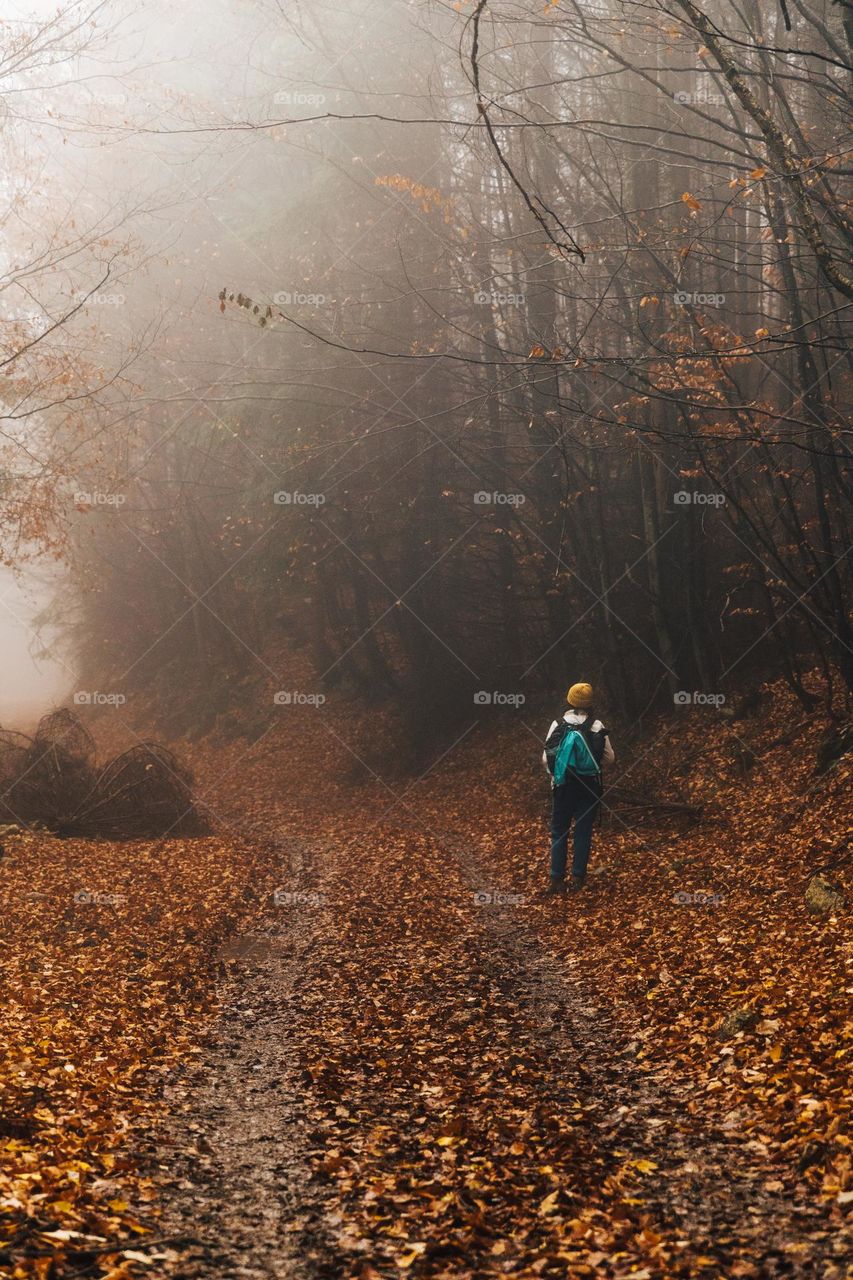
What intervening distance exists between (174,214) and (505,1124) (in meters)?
24.0

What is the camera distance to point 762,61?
28.2ft

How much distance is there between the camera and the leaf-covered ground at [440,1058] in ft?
13.1

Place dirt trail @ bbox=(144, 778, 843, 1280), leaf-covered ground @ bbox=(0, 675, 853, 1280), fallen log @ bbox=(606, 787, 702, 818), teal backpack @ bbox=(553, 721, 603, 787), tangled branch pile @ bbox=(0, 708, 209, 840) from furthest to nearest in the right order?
1. tangled branch pile @ bbox=(0, 708, 209, 840)
2. fallen log @ bbox=(606, 787, 702, 818)
3. teal backpack @ bbox=(553, 721, 603, 787)
4. leaf-covered ground @ bbox=(0, 675, 853, 1280)
5. dirt trail @ bbox=(144, 778, 843, 1280)

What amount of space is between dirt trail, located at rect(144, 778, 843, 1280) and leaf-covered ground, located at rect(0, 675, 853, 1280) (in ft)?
0.06

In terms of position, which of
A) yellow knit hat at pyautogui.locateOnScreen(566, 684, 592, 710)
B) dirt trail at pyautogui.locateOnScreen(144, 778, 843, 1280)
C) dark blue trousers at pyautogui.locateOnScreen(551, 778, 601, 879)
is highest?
yellow knit hat at pyautogui.locateOnScreen(566, 684, 592, 710)

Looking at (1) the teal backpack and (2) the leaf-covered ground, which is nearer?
(2) the leaf-covered ground

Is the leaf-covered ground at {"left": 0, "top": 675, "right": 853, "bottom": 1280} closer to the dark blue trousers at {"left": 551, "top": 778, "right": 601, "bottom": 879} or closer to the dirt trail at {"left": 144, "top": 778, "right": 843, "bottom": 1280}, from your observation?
the dirt trail at {"left": 144, "top": 778, "right": 843, "bottom": 1280}

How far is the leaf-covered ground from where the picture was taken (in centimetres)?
398

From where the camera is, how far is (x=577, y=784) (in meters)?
10.7

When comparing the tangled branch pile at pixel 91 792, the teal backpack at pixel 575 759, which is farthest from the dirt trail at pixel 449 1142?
the tangled branch pile at pixel 91 792

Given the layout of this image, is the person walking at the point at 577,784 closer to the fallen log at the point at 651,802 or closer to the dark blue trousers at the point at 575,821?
the dark blue trousers at the point at 575,821

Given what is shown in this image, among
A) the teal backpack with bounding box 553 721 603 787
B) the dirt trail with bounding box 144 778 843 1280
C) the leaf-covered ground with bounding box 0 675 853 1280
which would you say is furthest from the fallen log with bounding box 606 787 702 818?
the dirt trail with bounding box 144 778 843 1280

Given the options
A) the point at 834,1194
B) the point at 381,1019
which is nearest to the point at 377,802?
the point at 381,1019

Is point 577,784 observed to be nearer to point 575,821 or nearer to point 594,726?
point 575,821
